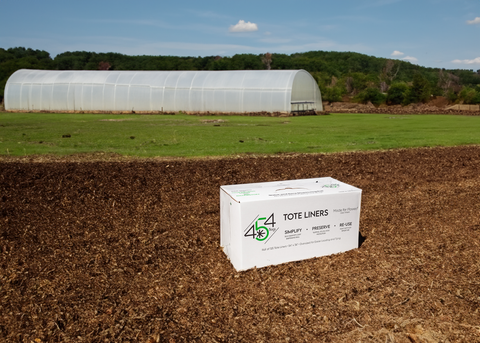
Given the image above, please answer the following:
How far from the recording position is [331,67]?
100875 millimetres

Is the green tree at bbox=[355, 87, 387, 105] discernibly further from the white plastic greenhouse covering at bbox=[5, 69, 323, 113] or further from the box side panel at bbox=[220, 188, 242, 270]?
the box side panel at bbox=[220, 188, 242, 270]

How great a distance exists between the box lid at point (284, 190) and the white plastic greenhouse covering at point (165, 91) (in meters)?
30.8

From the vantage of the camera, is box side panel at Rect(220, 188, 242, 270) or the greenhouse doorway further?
the greenhouse doorway

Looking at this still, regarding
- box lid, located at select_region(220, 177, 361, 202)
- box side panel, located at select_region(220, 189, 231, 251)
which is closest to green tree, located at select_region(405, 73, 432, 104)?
box lid, located at select_region(220, 177, 361, 202)

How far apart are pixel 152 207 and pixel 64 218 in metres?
1.49

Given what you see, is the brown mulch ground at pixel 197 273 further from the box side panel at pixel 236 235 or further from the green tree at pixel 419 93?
the green tree at pixel 419 93

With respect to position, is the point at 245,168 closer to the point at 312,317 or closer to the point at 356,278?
the point at 356,278

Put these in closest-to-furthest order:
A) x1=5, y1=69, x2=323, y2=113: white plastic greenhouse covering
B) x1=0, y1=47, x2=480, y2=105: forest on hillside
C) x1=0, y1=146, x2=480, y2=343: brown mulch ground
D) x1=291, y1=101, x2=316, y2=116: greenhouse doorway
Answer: x1=0, y1=146, x2=480, y2=343: brown mulch ground < x1=291, y1=101, x2=316, y2=116: greenhouse doorway < x1=5, y1=69, x2=323, y2=113: white plastic greenhouse covering < x1=0, y1=47, x2=480, y2=105: forest on hillside

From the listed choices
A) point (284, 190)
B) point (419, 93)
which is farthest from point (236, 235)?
point (419, 93)

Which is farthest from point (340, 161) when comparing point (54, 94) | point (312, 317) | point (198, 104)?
point (54, 94)

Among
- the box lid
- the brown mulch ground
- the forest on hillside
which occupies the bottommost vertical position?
the brown mulch ground

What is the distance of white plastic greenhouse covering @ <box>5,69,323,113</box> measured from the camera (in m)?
37.1

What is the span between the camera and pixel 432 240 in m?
6.37

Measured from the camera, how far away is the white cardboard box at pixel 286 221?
519 centimetres
